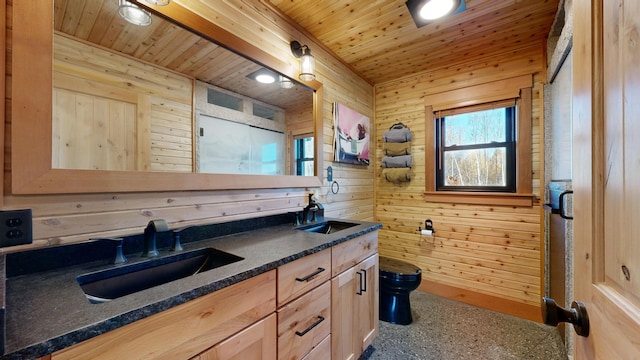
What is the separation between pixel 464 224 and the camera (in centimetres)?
256

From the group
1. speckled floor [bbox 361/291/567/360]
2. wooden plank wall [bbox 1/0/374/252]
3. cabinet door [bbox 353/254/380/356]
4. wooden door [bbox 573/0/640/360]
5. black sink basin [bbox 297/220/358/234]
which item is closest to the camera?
wooden door [bbox 573/0/640/360]

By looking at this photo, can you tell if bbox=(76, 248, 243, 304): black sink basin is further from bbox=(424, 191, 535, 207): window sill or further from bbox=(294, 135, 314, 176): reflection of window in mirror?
bbox=(424, 191, 535, 207): window sill

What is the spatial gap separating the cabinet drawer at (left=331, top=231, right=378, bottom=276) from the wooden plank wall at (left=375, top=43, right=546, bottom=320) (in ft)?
4.03

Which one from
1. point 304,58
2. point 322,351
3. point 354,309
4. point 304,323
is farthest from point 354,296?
point 304,58

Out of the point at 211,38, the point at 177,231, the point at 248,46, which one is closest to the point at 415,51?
the point at 248,46

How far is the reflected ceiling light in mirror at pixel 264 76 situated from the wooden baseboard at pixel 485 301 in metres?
2.61

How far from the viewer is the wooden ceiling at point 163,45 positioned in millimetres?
987

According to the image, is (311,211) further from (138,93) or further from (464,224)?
(464,224)

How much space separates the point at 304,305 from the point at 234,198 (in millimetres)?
761

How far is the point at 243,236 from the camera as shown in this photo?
1.47 m

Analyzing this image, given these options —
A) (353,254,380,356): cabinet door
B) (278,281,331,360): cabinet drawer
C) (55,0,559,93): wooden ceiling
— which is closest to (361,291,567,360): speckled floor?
(353,254,380,356): cabinet door

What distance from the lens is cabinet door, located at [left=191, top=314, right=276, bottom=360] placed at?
0.82 metres

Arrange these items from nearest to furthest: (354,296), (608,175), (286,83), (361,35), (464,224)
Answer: (608,175) → (354,296) → (286,83) → (361,35) → (464,224)

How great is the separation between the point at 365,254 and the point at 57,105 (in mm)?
1732
